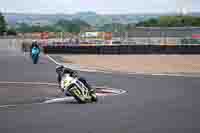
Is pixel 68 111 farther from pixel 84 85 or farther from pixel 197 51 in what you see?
pixel 197 51

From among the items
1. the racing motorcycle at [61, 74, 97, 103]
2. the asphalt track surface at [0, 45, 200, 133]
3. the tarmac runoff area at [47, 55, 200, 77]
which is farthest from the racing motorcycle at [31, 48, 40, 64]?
the racing motorcycle at [61, 74, 97, 103]

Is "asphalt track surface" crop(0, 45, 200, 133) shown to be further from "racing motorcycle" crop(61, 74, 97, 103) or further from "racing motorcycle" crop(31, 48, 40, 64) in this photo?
"racing motorcycle" crop(31, 48, 40, 64)

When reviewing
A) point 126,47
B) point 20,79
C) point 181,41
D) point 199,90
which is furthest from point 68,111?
point 181,41

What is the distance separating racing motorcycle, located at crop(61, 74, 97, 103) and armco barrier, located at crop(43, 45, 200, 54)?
36.7m

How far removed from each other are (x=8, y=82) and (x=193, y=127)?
13.3m

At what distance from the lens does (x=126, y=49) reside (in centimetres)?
5428

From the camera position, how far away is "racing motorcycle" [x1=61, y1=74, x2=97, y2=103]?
54.4ft

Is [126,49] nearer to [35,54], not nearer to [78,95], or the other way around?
[35,54]

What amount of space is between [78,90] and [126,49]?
37862mm

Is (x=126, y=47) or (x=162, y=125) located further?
(x=126, y=47)

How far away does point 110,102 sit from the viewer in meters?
16.7

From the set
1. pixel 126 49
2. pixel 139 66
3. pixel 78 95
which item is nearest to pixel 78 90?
pixel 78 95

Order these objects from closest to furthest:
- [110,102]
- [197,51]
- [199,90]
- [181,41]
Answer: [110,102]
[199,90]
[197,51]
[181,41]

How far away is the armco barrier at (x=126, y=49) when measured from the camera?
177ft
